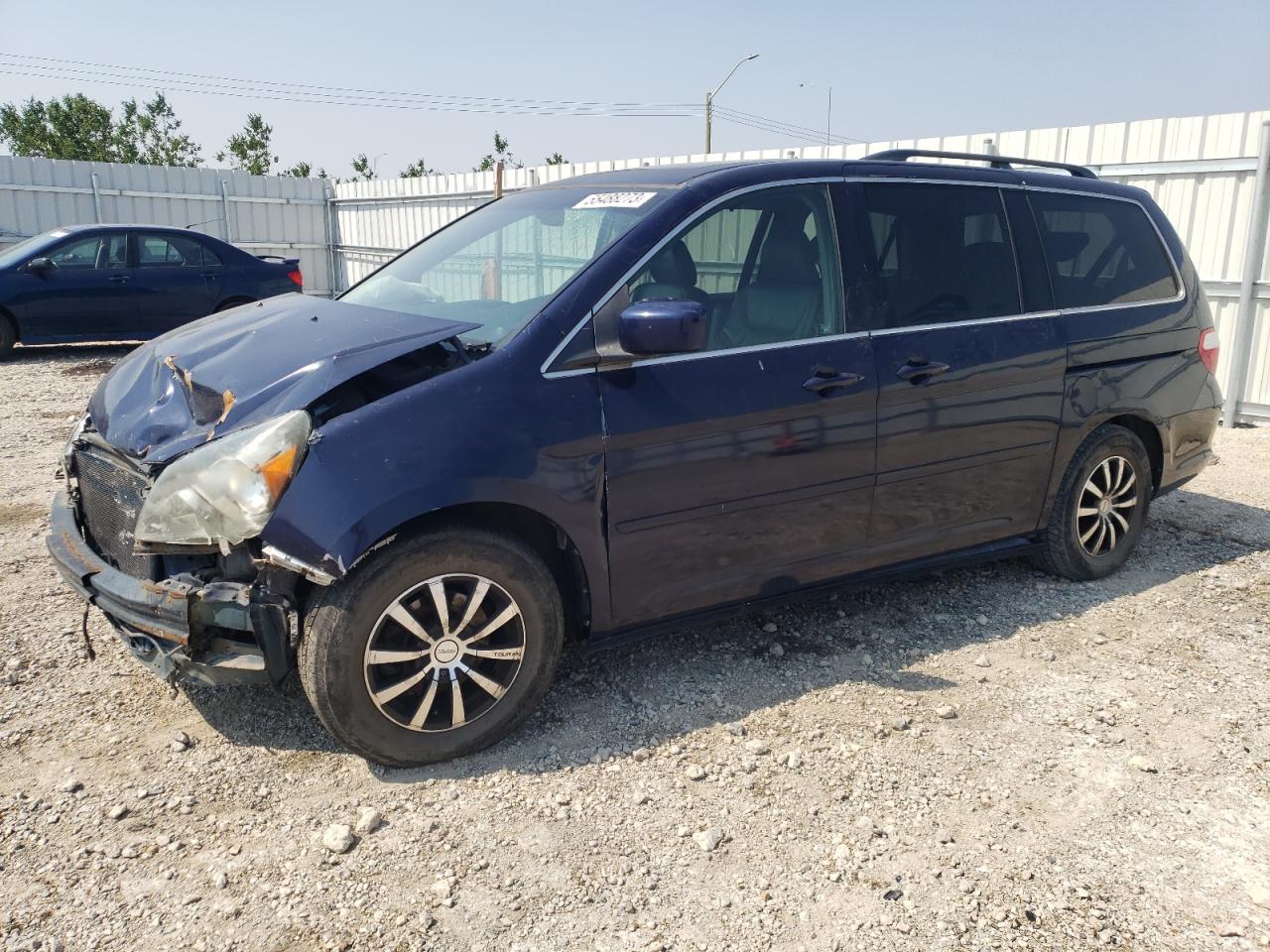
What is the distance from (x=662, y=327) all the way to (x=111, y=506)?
1.94 meters

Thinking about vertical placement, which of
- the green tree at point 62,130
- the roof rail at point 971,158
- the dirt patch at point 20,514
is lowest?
the dirt patch at point 20,514

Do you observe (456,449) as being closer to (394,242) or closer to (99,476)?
(99,476)

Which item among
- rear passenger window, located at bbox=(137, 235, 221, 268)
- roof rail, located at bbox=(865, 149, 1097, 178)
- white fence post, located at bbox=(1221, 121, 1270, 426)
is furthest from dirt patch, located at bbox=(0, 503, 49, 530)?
white fence post, located at bbox=(1221, 121, 1270, 426)

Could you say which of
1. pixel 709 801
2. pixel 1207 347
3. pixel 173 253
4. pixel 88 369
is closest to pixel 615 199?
pixel 709 801

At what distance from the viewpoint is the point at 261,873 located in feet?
8.83

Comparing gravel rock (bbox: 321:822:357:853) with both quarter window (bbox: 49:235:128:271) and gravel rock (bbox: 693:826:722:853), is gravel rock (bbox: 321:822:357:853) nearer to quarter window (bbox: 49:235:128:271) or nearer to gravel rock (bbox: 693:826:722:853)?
gravel rock (bbox: 693:826:722:853)

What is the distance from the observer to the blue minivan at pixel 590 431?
2.93 m

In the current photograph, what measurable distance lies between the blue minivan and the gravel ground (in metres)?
0.33

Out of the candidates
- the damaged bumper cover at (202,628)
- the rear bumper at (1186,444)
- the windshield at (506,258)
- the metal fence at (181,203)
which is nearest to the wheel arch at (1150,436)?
the rear bumper at (1186,444)

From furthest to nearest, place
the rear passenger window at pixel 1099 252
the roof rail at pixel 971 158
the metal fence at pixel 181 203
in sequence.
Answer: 1. the metal fence at pixel 181 203
2. the rear passenger window at pixel 1099 252
3. the roof rail at pixel 971 158

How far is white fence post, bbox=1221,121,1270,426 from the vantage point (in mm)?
8367

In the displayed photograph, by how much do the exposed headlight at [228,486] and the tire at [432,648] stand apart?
0.33 meters

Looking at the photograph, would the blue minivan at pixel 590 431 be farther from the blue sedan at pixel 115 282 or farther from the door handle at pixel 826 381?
the blue sedan at pixel 115 282

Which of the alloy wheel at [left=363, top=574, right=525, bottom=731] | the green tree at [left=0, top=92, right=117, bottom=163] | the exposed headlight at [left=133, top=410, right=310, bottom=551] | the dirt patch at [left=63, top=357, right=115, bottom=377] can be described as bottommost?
the dirt patch at [left=63, top=357, right=115, bottom=377]
